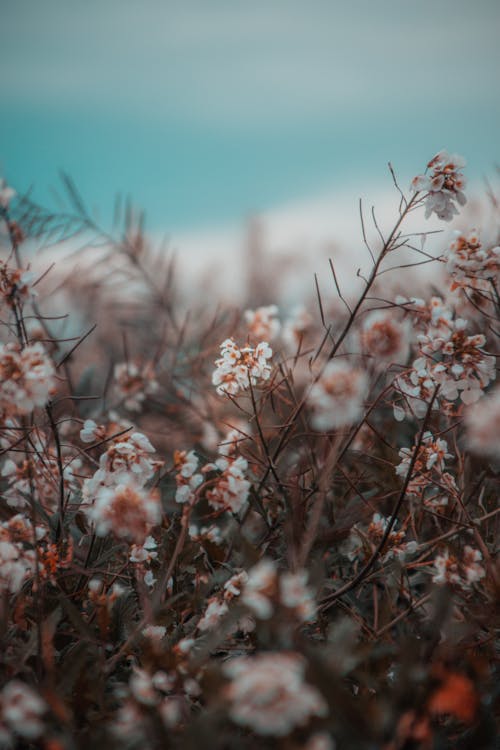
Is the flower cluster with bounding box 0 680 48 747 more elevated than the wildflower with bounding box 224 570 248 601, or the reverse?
the wildflower with bounding box 224 570 248 601

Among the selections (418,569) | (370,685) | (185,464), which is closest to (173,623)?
(185,464)

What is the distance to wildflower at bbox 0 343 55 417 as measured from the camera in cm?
100

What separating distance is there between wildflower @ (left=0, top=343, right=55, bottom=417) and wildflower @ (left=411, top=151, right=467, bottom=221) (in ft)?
2.93

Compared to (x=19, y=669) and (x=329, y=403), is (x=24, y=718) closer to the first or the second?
(x=19, y=669)

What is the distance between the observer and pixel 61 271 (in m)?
3.40

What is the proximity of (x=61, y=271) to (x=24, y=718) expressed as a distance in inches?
121

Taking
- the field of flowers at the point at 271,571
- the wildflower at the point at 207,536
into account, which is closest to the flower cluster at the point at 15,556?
the field of flowers at the point at 271,571

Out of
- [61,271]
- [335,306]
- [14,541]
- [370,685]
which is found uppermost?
[61,271]

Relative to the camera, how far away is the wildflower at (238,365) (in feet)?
4.30

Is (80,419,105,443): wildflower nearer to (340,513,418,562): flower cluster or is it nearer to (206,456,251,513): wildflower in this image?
(206,456,251,513): wildflower

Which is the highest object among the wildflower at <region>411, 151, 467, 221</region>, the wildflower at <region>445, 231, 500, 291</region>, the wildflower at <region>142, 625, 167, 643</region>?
the wildflower at <region>411, 151, 467, 221</region>

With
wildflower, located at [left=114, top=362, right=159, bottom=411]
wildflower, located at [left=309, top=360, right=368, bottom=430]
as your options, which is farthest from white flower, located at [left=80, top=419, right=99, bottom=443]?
wildflower, located at [left=114, top=362, right=159, bottom=411]

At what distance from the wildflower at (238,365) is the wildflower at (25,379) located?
0.42 meters

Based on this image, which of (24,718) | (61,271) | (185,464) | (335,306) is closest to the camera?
(24,718)
